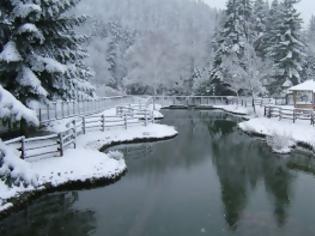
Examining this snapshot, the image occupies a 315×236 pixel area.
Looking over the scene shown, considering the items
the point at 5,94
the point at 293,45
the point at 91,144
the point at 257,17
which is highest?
the point at 257,17

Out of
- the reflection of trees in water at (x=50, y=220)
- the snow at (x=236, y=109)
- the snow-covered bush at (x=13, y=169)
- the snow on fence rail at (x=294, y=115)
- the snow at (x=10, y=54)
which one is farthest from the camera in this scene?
the snow at (x=236, y=109)

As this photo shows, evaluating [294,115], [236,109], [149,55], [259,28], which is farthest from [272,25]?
[294,115]

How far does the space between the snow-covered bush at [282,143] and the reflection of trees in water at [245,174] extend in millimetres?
529

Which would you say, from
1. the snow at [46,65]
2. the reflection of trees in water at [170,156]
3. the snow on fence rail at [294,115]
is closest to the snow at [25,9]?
the snow at [46,65]

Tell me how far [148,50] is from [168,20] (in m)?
65.2

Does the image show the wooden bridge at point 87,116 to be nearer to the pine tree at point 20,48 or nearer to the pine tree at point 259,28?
the pine tree at point 20,48

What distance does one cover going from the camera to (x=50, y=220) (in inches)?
417

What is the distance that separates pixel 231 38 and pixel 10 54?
3740 cm

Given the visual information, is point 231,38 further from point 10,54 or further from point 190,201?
point 190,201

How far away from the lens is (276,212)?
1111 centimetres

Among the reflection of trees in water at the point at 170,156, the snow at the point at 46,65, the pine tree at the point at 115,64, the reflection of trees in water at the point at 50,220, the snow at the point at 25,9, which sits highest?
the pine tree at the point at 115,64

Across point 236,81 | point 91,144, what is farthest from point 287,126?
point 236,81

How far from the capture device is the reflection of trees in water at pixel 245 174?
38.2 feet

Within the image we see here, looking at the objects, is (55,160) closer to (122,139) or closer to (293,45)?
(122,139)
